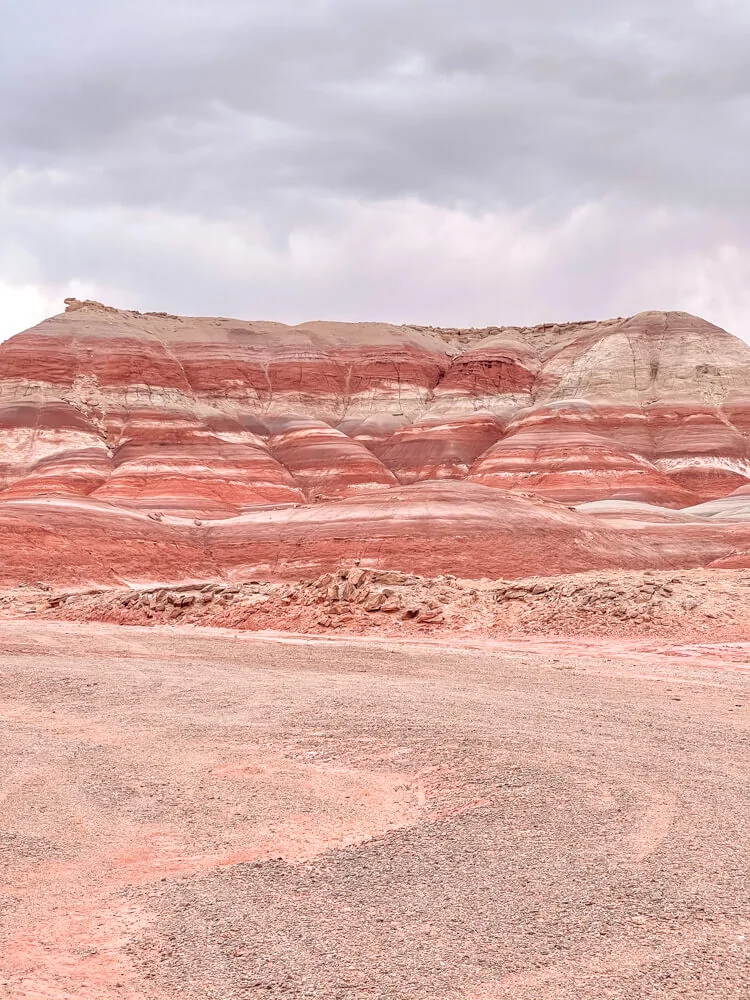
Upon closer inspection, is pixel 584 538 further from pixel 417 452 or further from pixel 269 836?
pixel 417 452

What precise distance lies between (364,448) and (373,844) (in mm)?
85378

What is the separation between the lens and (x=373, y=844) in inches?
281

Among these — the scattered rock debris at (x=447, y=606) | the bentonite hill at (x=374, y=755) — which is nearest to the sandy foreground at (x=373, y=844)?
the bentonite hill at (x=374, y=755)

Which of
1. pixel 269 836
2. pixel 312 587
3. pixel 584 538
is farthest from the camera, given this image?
pixel 584 538

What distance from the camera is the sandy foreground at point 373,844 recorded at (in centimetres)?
504

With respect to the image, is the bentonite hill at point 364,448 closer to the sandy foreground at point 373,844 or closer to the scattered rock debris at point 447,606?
the scattered rock debris at point 447,606

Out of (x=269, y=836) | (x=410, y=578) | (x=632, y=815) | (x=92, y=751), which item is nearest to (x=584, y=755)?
(x=632, y=815)

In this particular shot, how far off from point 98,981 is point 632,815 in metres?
4.51

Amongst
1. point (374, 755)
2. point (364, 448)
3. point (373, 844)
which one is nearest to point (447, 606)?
point (374, 755)

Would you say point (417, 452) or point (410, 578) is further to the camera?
point (417, 452)

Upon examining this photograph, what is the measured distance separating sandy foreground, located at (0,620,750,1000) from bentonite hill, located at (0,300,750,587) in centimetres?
2623

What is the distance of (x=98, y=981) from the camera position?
496 cm

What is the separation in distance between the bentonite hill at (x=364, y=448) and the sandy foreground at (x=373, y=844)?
26.2m

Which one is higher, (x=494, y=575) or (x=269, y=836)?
(x=269, y=836)
